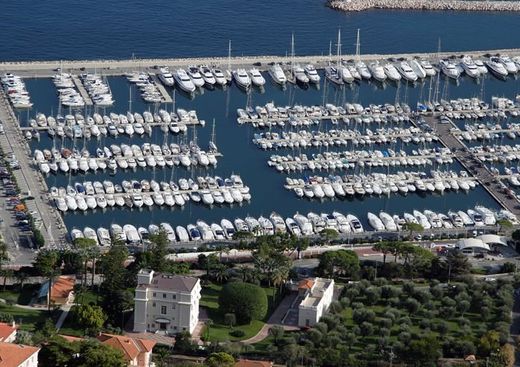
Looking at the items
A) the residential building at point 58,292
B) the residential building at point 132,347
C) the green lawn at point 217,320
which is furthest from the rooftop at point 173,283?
the residential building at point 132,347

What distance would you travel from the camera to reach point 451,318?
75.7m

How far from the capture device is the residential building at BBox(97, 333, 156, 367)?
67.2m

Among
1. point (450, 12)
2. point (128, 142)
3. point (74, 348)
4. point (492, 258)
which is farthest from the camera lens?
point (450, 12)

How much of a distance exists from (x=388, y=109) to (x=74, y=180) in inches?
1011

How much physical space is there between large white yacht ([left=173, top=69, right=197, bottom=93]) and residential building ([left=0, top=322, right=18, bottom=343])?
41.5 metres

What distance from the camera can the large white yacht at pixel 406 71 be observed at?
113 meters

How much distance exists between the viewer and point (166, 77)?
10869 centimetres

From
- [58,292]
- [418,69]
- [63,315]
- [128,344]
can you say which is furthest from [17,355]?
[418,69]

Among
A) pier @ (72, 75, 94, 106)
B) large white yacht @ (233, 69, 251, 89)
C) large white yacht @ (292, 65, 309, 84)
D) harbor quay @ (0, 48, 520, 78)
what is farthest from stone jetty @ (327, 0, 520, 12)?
pier @ (72, 75, 94, 106)

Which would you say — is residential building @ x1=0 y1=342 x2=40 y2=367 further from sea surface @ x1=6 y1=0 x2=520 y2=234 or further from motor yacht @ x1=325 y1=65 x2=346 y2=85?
motor yacht @ x1=325 y1=65 x2=346 y2=85

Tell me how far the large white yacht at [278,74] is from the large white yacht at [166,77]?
26.0 feet

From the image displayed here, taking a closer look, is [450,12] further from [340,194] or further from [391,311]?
[391,311]

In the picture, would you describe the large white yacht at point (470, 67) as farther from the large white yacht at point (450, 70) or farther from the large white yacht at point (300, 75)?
the large white yacht at point (300, 75)

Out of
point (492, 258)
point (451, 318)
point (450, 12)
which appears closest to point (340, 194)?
point (492, 258)
